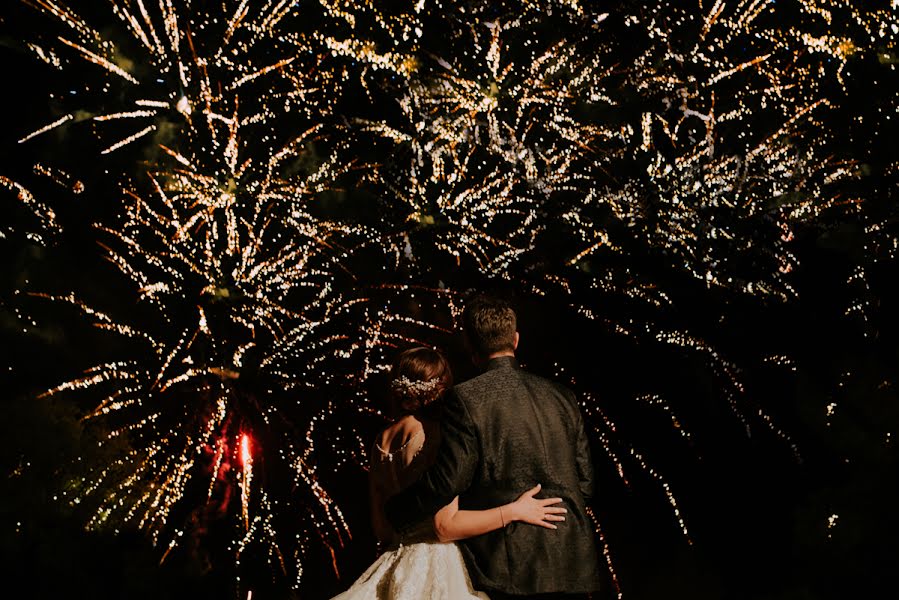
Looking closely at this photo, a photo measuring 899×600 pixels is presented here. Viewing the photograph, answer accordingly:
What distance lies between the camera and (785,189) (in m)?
6.30

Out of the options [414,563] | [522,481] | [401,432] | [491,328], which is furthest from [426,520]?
[491,328]

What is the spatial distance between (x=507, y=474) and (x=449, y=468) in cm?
23

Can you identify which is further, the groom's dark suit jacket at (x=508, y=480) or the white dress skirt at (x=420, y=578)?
the white dress skirt at (x=420, y=578)

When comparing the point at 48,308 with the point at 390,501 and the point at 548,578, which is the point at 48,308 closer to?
the point at 390,501

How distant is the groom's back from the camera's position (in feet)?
8.79

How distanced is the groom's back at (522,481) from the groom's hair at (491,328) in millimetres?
67

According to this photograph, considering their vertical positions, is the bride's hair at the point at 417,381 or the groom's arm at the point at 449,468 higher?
the bride's hair at the point at 417,381

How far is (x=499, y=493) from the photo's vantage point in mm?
2697

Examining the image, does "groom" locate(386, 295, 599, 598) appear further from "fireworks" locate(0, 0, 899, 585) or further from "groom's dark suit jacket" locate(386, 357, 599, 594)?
"fireworks" locate(0, 0, 899, 585)

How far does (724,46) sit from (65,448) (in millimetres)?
6677

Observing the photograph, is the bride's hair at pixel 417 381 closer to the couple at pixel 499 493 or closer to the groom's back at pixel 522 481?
the couple at pixel 499 493

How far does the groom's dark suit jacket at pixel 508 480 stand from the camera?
2652 mm

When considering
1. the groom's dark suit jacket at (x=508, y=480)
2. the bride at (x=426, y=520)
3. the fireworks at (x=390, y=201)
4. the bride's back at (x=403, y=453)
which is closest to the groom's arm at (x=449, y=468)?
the groom's dark suit jacket at (x=508, y=480)

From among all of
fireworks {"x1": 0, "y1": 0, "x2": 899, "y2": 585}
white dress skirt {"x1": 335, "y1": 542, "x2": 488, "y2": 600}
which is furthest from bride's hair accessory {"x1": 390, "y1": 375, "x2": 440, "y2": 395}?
fireworks {"x1": 0, "y1": 0, "x2": 899, "y2": 585}
